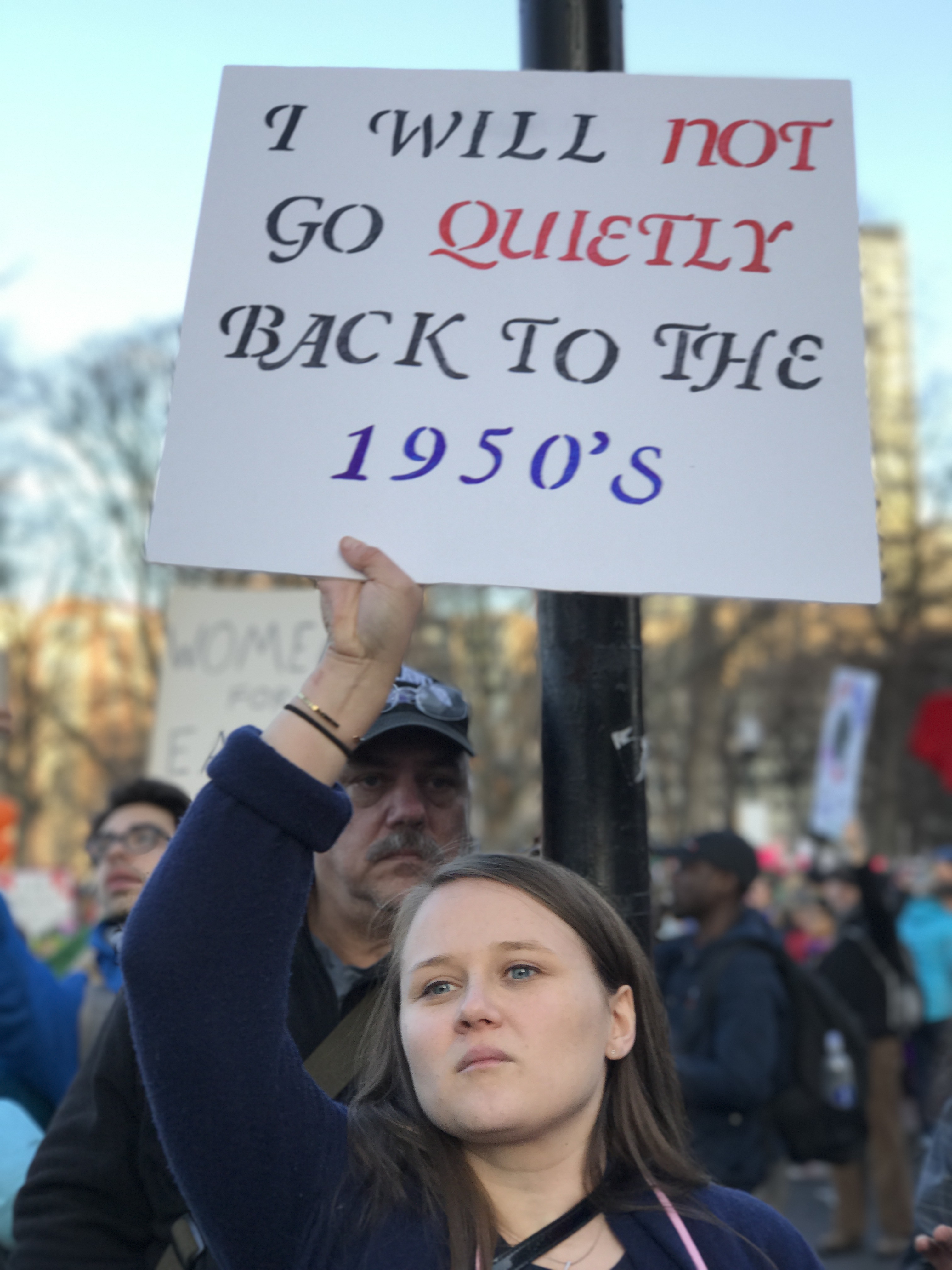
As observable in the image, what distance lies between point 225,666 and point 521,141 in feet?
10.7

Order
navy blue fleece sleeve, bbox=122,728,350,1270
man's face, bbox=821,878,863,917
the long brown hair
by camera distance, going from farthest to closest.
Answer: man's face, bbox=821,878,863,917 < the long brown hair < navy blue fleece sleeve, bbox=122,728,350,1270

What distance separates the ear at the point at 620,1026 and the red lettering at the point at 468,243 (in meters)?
0.96

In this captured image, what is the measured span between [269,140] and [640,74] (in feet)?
1.73

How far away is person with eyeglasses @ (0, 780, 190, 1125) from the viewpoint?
352cm

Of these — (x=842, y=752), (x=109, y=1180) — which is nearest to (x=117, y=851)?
(x=109, y=1180)

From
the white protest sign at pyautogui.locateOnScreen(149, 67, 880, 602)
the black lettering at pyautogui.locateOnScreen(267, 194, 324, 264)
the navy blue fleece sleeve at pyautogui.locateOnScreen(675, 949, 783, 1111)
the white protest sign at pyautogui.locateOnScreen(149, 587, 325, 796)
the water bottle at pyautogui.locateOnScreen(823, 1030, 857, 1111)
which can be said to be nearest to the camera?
the white protest sign at pyautogui.locateOnScreen(149, 67, 880, 602)

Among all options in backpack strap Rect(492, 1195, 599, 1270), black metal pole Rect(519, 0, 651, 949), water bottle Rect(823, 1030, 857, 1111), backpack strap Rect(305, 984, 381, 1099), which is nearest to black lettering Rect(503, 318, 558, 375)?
black metal pole Rect(519, 0, 651, 949)

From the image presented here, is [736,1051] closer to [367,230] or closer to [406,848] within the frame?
[406,848]

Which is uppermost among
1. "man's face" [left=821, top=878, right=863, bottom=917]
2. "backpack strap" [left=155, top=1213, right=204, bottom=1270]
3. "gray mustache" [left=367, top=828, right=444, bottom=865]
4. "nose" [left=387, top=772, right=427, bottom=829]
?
"man's face" [left=821, top=878, right=863, bottom=917]

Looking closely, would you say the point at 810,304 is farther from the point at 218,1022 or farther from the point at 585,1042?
the point at 218,1022

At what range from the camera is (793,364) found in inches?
78.5

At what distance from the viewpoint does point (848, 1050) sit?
5371 mm

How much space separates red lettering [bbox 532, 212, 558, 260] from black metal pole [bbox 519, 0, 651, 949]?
0.37 meters

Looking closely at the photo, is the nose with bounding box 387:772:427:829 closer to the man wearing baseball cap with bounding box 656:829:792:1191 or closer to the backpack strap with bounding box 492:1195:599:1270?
the backpack strap with bounding box 492:1195:599:1270
